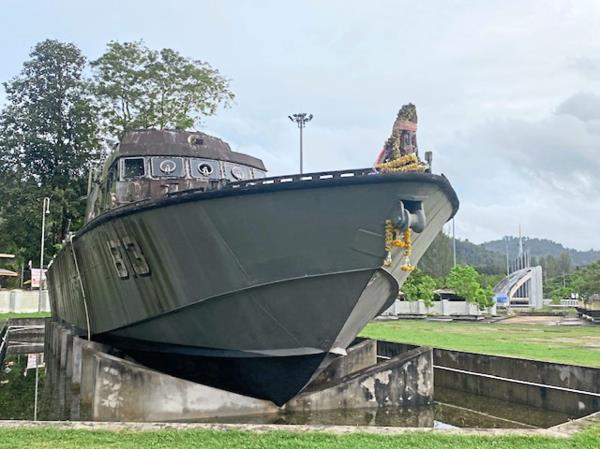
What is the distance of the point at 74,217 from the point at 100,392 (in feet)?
79.4

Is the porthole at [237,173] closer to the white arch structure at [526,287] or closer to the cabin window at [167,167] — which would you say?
the cabin window at [167,167]

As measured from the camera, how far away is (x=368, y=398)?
8.42m

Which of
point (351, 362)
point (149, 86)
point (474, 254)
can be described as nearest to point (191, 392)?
point (351, 362)

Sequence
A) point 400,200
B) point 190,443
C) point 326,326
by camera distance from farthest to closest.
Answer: point 326,326 < point 400,200 < point 190,443

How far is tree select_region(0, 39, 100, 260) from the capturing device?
1164 inches

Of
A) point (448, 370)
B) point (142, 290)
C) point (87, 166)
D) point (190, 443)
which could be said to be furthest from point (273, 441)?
point (87, 166)

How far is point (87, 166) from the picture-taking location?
31.0 meters

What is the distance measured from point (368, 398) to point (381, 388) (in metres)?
0.26

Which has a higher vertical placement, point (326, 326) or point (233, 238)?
point (233, 238)

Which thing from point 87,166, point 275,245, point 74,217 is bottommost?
point 275,245

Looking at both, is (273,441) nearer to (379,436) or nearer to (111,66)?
(379,436)

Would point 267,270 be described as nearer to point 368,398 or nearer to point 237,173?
point 368,398

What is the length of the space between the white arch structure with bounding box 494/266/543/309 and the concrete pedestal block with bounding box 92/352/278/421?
1997 inches

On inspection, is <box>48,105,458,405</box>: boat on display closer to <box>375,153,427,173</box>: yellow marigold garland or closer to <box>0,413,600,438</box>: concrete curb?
<box>375,153,427,173</box>: yellow marigold garland
